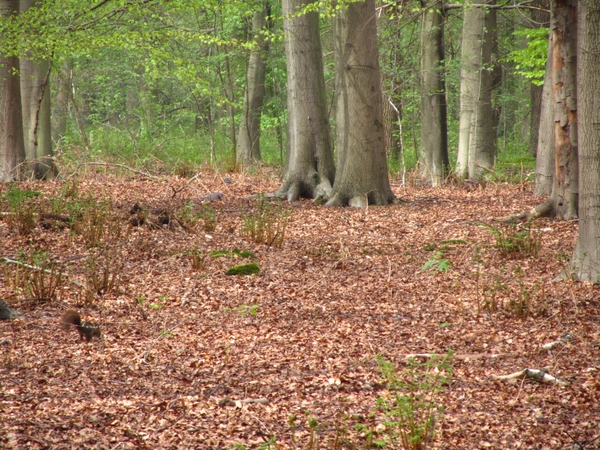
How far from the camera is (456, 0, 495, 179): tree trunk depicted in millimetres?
13203

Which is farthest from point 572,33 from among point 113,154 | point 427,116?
point 113,154

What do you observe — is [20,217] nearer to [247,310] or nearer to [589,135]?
[247,310]

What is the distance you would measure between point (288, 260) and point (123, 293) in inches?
76.7

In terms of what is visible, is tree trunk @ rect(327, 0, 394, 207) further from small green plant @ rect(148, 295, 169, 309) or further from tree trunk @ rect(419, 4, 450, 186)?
small green plant @ rect(148, 295, 169, 309)

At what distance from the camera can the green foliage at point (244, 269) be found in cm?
607

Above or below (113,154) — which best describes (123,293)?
below

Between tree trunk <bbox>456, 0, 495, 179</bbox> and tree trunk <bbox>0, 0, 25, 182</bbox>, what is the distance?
878cm

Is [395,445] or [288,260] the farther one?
[288,260]

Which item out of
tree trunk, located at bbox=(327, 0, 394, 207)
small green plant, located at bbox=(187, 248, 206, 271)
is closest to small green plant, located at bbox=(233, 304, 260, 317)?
small green plant, located at bbox=(187, 248, 206, 271)

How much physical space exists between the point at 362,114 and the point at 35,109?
6382mm

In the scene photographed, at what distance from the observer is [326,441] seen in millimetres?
2850

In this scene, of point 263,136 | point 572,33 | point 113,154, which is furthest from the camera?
point 263,136

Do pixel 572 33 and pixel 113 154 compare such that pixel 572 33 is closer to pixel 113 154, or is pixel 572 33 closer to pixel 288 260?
pixel 288 260

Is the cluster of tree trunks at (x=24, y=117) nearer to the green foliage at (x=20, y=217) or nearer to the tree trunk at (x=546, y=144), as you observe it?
the green foliage at (x=20, y=217)
